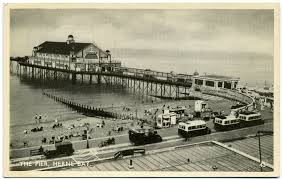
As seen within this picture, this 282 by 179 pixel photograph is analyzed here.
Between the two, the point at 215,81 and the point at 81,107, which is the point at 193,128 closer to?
the point at 215,81

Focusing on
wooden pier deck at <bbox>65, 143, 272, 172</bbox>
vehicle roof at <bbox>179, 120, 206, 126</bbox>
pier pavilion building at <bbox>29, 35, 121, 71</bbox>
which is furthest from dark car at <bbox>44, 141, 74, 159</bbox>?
vehicle roof at <bbox>179, 120, 206, 126</bbox>

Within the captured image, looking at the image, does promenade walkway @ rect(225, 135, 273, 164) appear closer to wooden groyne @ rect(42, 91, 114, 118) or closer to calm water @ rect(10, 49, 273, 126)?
calm water @ rect(10, 49, 273, 126)

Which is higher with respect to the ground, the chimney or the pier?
the chimney

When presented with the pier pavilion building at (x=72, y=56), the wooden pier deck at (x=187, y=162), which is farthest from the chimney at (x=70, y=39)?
the wooden pier deck at (x=187, y=162)

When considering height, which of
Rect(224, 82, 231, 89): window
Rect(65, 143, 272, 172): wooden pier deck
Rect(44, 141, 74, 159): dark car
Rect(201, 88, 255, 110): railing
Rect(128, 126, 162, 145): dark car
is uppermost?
Rect(224, 82, 231, 89): window

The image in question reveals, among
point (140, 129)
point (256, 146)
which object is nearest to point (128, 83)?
point (140, 129)

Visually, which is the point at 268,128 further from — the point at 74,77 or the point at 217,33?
the point at 74,77
